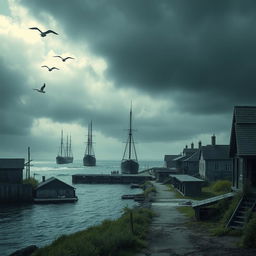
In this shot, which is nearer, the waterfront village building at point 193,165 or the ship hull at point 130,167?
the waterfront village building at point 193,165

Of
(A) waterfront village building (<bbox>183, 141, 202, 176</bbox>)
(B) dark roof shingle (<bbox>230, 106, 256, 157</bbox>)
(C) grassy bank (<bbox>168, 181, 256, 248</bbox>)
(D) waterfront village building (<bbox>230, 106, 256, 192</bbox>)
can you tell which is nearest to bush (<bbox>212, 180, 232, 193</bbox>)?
(C) grassy bank (<bbox>168, 181, 256, 248</bbox>)

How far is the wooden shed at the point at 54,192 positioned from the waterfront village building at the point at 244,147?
42.3 meters

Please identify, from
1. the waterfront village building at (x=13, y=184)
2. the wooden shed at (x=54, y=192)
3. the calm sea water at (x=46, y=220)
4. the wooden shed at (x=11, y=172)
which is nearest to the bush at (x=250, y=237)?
the calm sea water at (x=46, y=220)

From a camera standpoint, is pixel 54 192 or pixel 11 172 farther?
pixel 11 172

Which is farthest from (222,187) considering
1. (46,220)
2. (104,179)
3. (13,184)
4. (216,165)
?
(104,179)

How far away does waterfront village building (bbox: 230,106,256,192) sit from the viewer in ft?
80.7

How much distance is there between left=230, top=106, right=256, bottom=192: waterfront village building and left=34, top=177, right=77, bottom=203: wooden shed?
4228cm

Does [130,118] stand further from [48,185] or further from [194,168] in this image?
[48,185]

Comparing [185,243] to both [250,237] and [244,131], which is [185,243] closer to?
[250,237]

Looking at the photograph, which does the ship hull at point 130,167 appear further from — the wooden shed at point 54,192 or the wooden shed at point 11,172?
the wooden shed at point 11,172

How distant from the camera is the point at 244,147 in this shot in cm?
2492

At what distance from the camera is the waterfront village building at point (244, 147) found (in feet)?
80.7

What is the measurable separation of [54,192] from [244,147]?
47021 mm

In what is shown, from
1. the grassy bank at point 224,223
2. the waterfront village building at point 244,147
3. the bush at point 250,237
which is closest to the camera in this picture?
the bush at point 250,237
